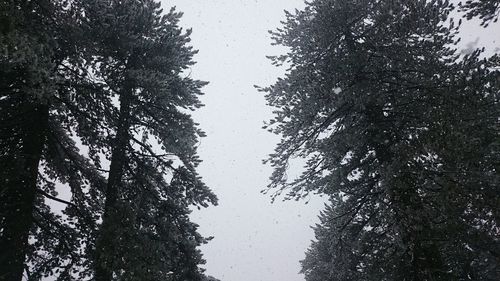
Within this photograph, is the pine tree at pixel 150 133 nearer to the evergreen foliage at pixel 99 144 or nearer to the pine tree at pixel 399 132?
the evergreen foliage at pixel 99 144

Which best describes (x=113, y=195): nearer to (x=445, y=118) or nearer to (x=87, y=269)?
(x=87, y=269)

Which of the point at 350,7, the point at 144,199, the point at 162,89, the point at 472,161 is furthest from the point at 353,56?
the point at 144,199

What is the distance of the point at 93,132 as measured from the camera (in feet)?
31.7

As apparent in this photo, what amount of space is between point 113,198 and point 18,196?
222cm

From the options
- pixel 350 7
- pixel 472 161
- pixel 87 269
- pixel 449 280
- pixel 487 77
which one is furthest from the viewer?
pixel 350 7

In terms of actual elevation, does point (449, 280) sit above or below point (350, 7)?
below

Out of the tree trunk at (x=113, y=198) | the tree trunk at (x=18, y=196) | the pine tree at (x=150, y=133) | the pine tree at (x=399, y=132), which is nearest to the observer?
the pine tree at (x=399, y=132)

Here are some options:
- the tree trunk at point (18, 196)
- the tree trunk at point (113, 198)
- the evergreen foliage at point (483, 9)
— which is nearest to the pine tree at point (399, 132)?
the evergreen foliage at point (483, 9)

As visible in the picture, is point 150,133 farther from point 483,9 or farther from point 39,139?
point 483,9

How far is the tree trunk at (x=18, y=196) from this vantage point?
721 centimetres

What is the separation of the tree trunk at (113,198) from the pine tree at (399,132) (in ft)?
15.4

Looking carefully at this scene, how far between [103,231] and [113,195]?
1560mm

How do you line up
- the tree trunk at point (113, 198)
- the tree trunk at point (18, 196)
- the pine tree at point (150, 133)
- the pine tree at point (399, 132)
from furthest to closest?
A: the pine tree at point (150, 133) < the tree trunk at point (113, 198) < the tree trunk at point (18, 196) < the pine tree at point (399, 132)

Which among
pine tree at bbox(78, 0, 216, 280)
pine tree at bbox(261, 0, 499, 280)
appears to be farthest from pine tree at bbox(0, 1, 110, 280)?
pine tree at bbox(261, 0, 499, 280)
